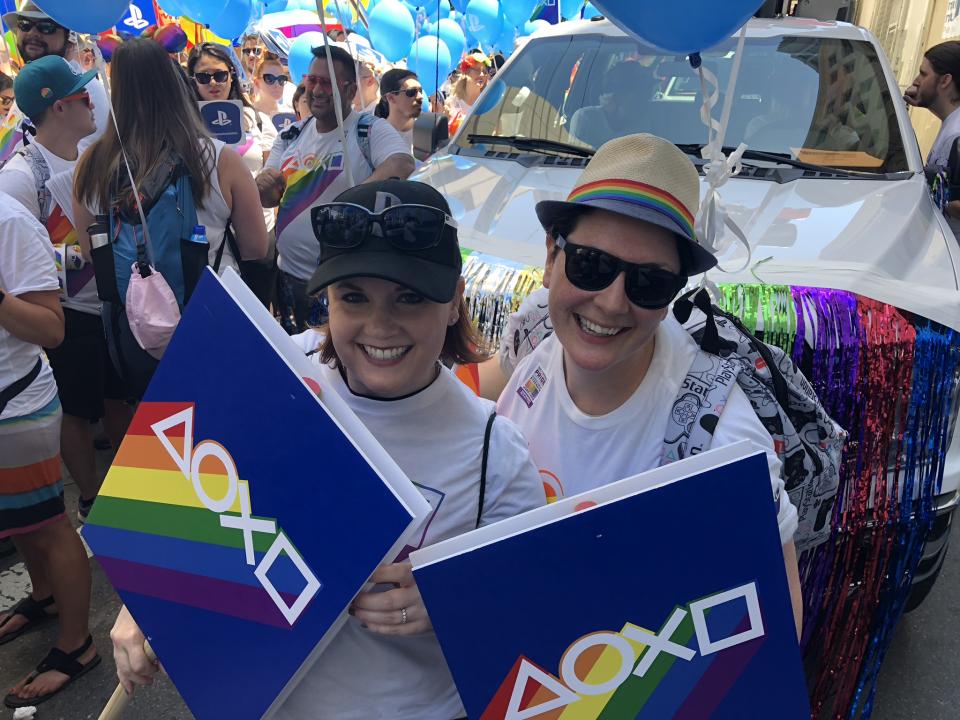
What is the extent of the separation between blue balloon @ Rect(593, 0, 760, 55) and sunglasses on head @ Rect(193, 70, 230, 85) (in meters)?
3.91

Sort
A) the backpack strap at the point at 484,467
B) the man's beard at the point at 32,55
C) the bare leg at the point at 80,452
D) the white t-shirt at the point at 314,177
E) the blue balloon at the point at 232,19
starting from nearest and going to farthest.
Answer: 1. the backpack strap at the point at 484,467
2. the bare leg at the point at 80,452
3. the white t-shirt at the point at 314,177
4. the man's beard at the point at 32,55
5. the blue balloon at the point at 232,19

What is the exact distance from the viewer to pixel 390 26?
8281 millimetres

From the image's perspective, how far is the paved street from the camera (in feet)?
8.50

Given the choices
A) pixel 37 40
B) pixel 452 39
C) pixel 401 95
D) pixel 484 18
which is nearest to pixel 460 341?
pixel 37 40

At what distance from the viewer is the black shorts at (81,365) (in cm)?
325

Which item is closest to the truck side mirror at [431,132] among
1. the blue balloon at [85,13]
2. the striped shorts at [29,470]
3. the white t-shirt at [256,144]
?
the white t-shirt at [256,144]

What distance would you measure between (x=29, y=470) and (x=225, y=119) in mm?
1880

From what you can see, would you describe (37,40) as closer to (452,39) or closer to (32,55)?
(32,55)

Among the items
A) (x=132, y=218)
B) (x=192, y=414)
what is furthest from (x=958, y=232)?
(x=192, y=414)

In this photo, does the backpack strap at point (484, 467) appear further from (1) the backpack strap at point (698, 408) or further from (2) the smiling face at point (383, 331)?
(1) the backpack strap at point (698, 408)

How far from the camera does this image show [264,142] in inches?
220

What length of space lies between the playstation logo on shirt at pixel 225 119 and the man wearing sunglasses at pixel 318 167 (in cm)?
28

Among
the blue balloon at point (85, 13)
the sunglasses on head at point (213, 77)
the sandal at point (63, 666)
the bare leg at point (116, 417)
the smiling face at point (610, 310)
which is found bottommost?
the sandal at point (63, 666)

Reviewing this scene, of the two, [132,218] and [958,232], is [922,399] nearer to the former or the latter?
[958,232]
